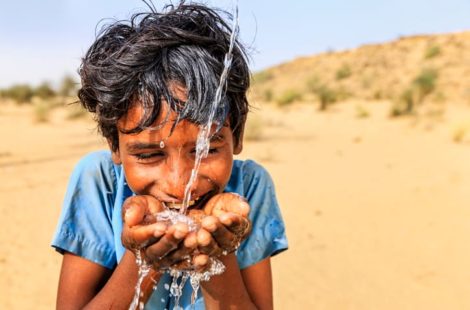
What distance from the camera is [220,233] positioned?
1262 mm

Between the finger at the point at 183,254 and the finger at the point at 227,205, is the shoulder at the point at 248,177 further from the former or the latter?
the finger at the point at 183,254

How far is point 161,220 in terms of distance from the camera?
1356 millimetres

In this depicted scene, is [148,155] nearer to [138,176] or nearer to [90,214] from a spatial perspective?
[138,176]

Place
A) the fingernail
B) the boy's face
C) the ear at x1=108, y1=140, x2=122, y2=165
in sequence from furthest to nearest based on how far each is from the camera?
the ear at x1=108, y1=140, x2=122, y2=165
the boy's face
the fingernail

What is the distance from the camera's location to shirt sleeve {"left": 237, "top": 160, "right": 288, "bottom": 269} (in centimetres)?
184

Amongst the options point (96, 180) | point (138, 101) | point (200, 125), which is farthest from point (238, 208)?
point (96, 180)

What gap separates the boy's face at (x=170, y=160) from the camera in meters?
1.44

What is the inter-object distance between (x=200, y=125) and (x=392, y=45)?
42049mm

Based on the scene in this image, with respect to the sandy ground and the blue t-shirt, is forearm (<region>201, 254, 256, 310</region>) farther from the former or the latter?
the sandy ground

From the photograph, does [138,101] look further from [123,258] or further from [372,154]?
[372,154]

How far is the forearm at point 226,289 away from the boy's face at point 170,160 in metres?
0.19

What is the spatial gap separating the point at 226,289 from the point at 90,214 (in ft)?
1.49

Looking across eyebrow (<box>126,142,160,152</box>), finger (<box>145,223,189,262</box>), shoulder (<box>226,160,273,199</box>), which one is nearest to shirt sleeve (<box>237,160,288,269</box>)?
shoulder (<box>226,160,273,199</box>)

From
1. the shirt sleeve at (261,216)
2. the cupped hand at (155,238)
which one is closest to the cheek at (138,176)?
the cupped hand at (155,238)
